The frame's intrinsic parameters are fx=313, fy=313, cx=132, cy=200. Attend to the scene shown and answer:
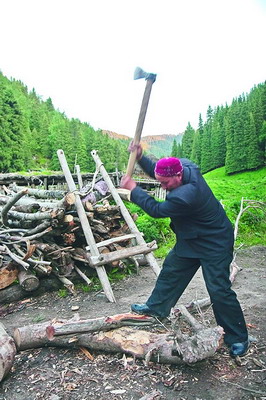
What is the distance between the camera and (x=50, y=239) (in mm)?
5797

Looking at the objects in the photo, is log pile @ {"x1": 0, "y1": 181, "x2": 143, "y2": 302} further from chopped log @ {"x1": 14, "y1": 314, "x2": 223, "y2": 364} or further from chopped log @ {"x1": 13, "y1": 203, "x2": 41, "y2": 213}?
chopped log @ {"x1": 14, "y1": 314, "x2": 223, "y2": 364}

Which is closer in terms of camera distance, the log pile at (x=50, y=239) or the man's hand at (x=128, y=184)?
the man's hand at (x=128, y=184)

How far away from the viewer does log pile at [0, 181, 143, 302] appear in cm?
523

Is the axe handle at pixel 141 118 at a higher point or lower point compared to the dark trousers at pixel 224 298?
higher

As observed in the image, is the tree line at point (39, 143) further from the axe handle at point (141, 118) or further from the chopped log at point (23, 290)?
the axe handle at point (141, 118)

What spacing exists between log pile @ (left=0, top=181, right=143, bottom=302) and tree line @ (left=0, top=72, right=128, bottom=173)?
98.2 inches

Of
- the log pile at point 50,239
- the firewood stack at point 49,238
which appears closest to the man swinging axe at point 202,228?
the log pile at point 50,239

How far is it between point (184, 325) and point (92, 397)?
1550 millimetres

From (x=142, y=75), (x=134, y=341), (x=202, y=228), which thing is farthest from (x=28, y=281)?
(x=142, y=75)

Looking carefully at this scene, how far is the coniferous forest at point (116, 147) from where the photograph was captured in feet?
124

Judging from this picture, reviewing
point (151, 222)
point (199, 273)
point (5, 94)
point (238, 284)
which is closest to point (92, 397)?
point (238, 284)

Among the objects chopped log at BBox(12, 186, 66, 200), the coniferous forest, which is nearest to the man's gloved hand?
chopped log at BBox(12, 186, 66, 200)

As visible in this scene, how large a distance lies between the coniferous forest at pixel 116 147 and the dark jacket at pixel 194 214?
25416mm

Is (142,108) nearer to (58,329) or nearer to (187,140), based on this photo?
(58,329)
